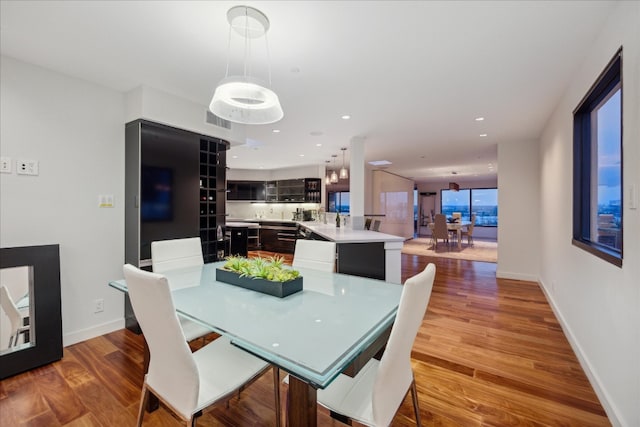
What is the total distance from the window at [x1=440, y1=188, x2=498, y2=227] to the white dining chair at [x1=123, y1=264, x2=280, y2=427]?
12563 mm

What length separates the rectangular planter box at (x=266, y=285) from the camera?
1527mm

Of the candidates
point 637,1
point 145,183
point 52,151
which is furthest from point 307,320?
point 52,151

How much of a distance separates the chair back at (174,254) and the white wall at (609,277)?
2.93 m

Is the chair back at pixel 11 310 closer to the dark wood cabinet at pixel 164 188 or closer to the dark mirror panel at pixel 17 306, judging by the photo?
the dark mirror panel at pixel 17 306

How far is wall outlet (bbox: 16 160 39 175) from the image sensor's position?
2271 mm

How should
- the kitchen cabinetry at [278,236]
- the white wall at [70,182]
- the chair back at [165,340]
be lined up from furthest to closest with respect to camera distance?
1. the kitchen cabinetry at [278,236]
2. the white wall at [70,182]
3. the chair back at [165,340]

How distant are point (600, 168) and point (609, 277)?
0.94 m

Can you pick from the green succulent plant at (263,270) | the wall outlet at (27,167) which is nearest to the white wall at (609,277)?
the green succulent plant at (263,270)

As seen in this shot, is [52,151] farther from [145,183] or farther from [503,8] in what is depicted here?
[503,8]

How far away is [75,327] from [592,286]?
4347 mm

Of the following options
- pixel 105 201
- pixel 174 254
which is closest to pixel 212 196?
pixel 105 201

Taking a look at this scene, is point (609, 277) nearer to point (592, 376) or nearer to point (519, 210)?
point (592, 376)

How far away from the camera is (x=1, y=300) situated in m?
2.19

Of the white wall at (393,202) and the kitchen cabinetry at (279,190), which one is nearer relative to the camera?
the kitchen cabinetry at (279,190)
